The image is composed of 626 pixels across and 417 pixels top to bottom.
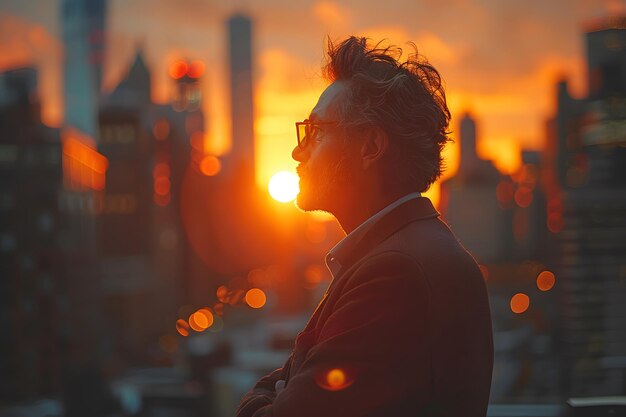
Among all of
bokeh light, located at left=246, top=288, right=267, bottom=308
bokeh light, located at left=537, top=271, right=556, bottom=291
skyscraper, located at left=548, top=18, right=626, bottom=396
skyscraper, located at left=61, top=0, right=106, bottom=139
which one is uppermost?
skyscraper, located at left=61, top=0, right=106, bottom=139

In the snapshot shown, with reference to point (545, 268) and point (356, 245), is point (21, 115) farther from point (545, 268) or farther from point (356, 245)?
point (545, 268)

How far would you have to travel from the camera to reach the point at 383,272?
2387 mm

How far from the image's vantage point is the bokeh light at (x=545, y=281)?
132 m

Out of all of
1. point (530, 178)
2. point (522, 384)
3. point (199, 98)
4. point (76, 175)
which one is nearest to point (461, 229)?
point (530, 178)

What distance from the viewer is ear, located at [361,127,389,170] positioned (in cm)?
263

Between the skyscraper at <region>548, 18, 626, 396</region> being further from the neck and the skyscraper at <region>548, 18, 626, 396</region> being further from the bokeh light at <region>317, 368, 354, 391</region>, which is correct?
the bokeh light at <region>317, 368, 354, 391</region>

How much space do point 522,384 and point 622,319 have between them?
533 inches

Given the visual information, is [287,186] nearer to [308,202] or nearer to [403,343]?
[308,202]

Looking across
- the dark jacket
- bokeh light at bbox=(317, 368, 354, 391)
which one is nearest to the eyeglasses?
the dark jacket

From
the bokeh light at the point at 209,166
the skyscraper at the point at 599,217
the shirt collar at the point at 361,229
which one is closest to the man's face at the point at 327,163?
the shirt collar at the point at 361,229

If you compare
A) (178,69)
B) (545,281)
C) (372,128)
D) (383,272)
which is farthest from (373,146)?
(178,69)

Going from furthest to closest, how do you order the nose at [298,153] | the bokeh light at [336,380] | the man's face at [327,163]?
the nose at [298,153] < the man's face at [327,163] < the bokeh light at [336,380]

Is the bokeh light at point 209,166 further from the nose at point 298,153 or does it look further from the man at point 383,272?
the man at point 383,272

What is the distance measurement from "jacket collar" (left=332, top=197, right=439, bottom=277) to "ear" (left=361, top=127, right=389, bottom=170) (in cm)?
15
